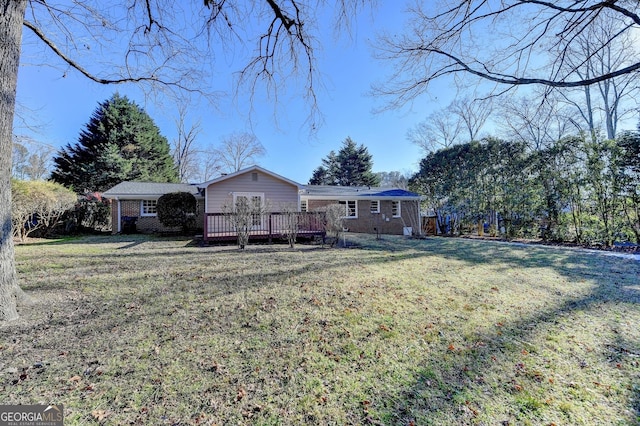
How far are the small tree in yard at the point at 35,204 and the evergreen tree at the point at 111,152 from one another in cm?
902

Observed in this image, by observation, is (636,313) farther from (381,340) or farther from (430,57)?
(430,57)

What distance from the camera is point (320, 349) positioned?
2805mm

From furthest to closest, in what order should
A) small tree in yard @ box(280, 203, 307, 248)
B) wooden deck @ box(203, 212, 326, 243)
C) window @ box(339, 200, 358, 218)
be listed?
1. window @ box(339, 200, 358, 218)
2. wooden deck @ box(203, 212, 326, 243)
3. small tree in yard @ box(280, 203, 307, 248)

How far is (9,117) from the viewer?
318 centimetres

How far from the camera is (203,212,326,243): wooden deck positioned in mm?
10055

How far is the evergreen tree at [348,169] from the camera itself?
3194cm

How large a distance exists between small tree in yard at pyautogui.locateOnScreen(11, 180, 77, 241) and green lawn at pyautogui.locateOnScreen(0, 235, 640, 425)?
7991 millimetres

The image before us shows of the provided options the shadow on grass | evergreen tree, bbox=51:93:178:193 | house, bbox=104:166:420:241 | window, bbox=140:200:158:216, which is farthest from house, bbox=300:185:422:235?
evergreen tree, bbox=51:93:178:193

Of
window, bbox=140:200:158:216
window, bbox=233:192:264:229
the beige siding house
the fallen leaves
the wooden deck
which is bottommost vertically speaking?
the fallen leaves

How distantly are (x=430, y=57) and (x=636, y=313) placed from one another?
210 inches

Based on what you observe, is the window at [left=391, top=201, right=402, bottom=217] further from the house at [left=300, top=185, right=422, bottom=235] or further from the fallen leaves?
the fallen leaves

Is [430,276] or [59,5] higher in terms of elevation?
[59,5]

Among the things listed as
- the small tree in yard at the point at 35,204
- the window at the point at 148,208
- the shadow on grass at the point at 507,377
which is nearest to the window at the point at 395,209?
the shadow on grass at the point at 507,377

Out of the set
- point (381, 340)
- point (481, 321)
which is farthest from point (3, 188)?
point (481, 321)
